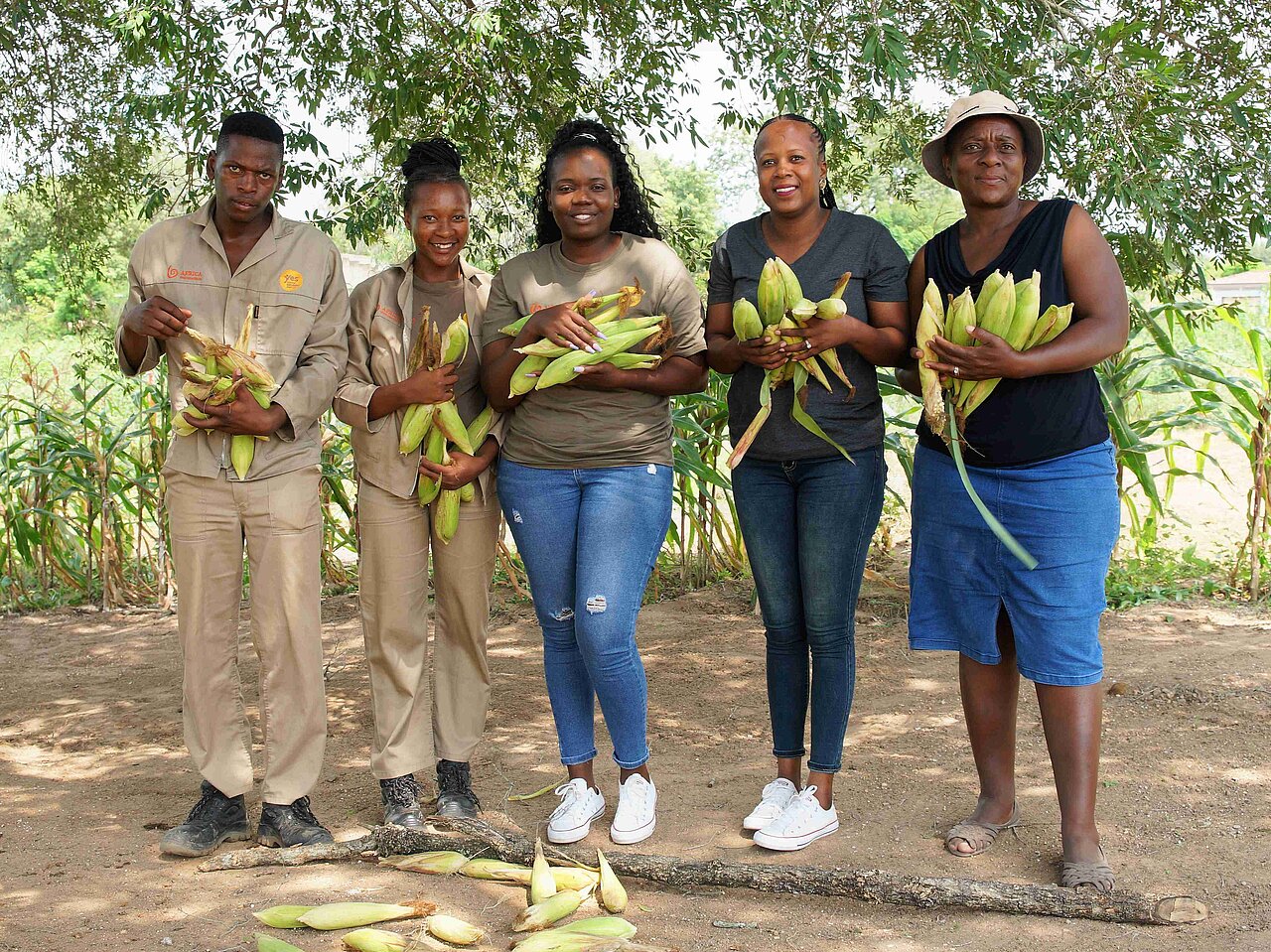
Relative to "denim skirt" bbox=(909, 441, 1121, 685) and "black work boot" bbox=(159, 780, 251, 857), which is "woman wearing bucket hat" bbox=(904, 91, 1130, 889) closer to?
"denim skirt" bbox=(909, 441, 1121, 685)

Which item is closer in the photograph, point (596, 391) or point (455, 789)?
point (596, 391)

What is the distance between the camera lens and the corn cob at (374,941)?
8.09ft

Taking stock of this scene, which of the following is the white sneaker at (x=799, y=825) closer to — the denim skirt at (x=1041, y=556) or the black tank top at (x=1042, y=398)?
the denim skirt at (x=1041, y=556)

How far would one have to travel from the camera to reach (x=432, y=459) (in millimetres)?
3119

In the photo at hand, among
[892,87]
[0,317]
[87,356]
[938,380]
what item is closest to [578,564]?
[938,380]

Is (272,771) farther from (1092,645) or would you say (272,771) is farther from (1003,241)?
(1003,241)

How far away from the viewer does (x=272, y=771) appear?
125 inches

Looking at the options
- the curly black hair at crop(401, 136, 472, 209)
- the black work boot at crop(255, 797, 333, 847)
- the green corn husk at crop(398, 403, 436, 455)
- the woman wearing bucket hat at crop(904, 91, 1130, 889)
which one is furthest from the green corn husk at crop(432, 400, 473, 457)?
the woman wearing bucket hat at crop(904, 91, 1130, 889)

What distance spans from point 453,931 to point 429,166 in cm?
198

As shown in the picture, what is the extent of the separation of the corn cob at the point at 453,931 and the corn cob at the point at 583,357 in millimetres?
1311

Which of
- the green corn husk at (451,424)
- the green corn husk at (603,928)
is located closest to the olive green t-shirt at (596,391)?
the green corn husk at (451,424)

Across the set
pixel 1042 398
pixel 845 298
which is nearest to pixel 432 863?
pixel 845 298

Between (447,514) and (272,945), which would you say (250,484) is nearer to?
(447,514)

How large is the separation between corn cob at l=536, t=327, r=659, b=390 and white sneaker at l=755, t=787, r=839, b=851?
1.31 metres
